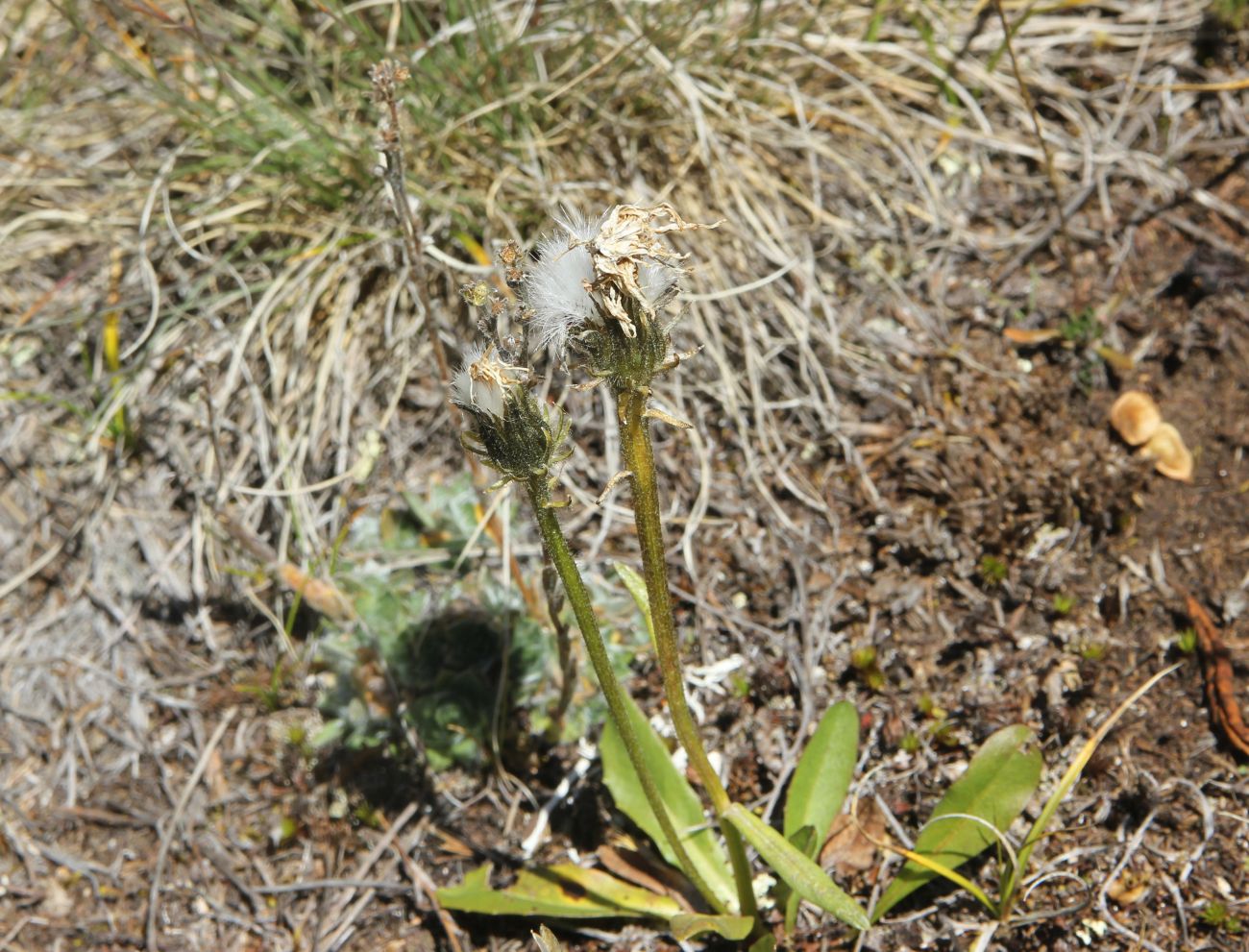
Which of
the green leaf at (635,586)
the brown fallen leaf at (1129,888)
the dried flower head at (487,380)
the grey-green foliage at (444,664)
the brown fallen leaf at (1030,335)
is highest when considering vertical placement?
the dried flower head at (487,380)

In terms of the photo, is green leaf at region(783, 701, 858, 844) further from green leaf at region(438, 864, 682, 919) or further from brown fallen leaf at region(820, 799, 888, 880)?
green leaf at region(438, 864, 682, 919)

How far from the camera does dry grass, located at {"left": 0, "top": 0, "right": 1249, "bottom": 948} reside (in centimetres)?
307

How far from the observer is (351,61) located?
11.8 feet

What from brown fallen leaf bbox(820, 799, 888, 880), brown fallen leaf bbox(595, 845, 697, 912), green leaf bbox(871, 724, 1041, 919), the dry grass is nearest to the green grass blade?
green leaf bbox(871, 724, 1041, 919)

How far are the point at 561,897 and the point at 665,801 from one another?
0.31 m

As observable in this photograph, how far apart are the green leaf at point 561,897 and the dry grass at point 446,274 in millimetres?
767

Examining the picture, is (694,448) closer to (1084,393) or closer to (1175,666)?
(1084,393)

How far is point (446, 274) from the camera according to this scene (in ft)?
10.9

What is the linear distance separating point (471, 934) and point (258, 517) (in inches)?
54.8

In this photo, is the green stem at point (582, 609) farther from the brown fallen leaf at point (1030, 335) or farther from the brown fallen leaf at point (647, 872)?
the brown fallen leaf at point (1030, 335)

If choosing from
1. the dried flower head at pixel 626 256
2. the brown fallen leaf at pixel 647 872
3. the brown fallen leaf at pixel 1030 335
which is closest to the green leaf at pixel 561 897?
the brown fallen leaf at pixel 647 872

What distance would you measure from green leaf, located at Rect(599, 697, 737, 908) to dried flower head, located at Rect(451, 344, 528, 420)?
0.98 m

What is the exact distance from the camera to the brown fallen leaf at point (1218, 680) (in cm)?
237

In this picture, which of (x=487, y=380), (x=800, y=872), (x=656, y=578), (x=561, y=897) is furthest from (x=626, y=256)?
(x=561, y=897)
